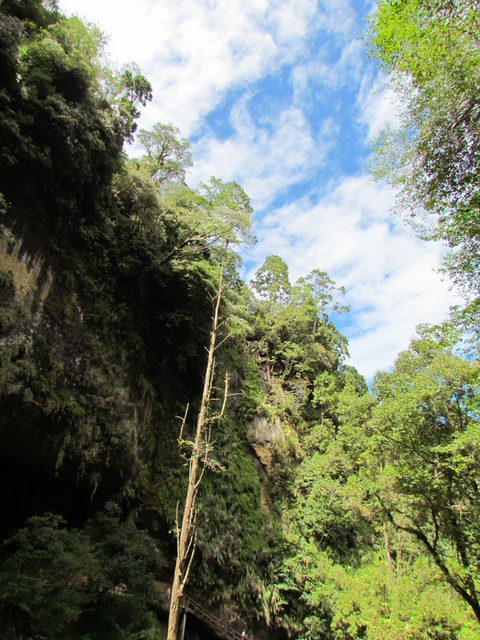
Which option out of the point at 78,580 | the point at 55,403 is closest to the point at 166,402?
the point at 55,403

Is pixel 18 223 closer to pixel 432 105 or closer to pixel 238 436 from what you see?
pixel 432 105

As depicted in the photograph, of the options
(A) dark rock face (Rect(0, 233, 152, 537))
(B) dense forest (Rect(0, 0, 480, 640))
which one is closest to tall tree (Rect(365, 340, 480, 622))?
(B) dense forest (Rect(0, 0, 480, 640))

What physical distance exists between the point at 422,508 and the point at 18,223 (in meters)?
12.3

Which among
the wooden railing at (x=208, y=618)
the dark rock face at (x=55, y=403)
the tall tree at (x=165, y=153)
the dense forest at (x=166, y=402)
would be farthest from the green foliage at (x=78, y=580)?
the tall tree at (x=165, y=153)

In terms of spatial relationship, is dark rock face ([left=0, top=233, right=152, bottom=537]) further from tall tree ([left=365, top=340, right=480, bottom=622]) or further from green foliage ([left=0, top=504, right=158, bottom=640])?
tall tree ([left=365, top=340, right=480, bottom=622])

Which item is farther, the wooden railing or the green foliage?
the wooden railing

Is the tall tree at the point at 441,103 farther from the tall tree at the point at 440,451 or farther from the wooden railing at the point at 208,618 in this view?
the wooden railing at the point at 208,618

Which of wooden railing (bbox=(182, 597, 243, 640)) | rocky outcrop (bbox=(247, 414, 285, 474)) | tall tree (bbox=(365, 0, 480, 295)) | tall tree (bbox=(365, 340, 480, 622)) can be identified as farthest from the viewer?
rocky outcrop (bbox=(247, 414, 285, 474))

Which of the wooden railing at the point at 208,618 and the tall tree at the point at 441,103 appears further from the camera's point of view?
the wooden railing at the point at 208,618

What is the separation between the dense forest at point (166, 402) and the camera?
21.4 ft

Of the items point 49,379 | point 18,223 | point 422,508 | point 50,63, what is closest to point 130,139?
point 50,63

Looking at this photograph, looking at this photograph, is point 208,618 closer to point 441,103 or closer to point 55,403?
point 55,403

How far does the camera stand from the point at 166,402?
1173cm

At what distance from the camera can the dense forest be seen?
6.52 m
